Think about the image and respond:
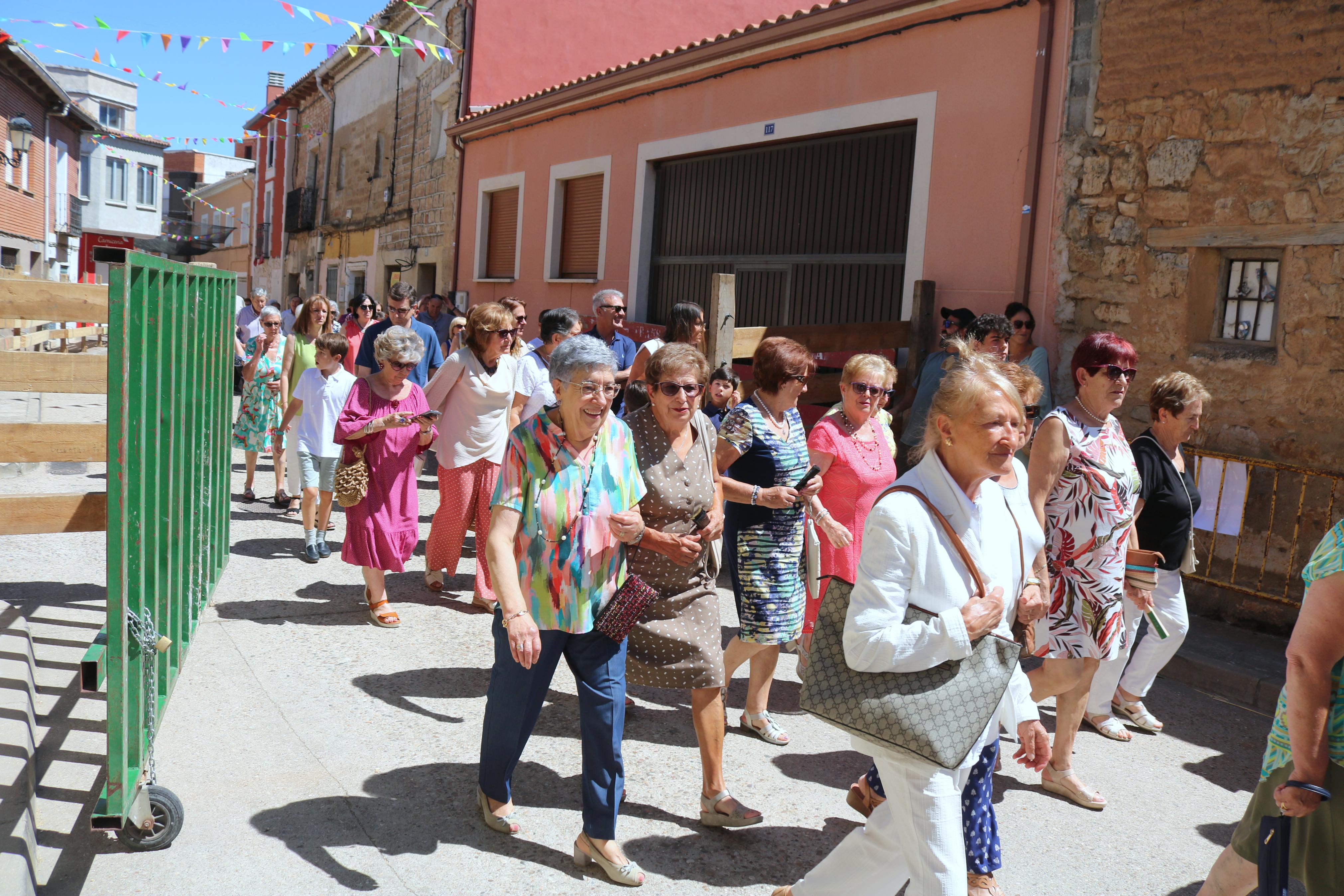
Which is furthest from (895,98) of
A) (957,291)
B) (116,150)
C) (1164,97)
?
(116,150)

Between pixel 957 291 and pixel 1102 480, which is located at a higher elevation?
pixel 957 291

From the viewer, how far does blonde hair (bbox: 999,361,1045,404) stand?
356 centimetres

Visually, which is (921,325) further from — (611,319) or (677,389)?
(677,389)

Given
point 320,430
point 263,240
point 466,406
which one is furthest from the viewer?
point 263,240

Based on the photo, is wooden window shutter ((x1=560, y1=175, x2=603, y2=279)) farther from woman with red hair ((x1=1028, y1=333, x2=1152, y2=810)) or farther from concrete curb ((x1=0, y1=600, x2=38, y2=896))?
woman with red hair ((x1=1028, y1=333, x2=1152, y2=810))

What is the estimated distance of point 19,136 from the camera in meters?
25.6

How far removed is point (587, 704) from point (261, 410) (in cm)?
652

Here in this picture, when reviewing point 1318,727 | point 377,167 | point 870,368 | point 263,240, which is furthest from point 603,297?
point 263,240

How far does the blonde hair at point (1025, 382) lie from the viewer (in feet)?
11.7

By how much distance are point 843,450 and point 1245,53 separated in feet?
14.0

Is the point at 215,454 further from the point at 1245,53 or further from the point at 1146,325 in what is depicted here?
the point at 1245,53

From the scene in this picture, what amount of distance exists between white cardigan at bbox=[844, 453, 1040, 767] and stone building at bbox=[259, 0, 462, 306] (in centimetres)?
1494

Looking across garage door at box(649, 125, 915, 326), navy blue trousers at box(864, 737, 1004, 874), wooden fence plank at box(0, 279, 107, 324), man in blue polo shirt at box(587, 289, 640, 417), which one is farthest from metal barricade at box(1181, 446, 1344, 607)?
wooden fence plank at box(0, 279, 107, 324)

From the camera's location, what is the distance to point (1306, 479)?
6.29 metres
